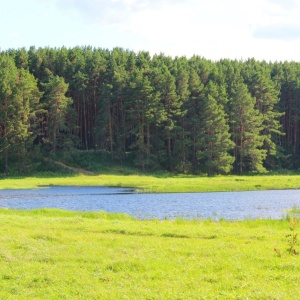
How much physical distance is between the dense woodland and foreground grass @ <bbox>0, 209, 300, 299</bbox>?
62.2 metres

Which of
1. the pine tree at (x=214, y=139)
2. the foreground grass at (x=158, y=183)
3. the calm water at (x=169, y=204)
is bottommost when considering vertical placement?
the calm water at (x=169, y=204)

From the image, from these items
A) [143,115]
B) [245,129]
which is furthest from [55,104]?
[245,129]

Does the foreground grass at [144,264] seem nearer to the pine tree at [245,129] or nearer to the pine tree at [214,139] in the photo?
the pine tree at [214,139]

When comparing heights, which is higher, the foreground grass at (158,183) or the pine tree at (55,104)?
the pine tree at (55,104)

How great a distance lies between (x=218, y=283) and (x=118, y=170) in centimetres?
7223

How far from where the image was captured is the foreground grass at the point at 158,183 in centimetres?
6038

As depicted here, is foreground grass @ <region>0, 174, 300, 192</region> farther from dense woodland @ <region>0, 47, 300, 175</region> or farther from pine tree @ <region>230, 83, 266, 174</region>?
pine tree @ <region>230, 83, 266, 174</region>

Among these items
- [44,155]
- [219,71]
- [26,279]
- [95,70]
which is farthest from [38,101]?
[26,279]

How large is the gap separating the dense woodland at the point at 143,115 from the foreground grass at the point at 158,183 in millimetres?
8701

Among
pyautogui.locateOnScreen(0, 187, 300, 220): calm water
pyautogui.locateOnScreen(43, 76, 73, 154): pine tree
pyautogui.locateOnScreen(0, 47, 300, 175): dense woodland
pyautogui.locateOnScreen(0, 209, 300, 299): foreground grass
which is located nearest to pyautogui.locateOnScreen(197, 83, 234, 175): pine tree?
pyautogui.locateOnScreen(0, 47, 300, 175): dense woodland

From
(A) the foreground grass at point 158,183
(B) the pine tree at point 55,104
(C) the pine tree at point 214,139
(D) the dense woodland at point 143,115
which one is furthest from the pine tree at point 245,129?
(B) the pine tree at point 55,104

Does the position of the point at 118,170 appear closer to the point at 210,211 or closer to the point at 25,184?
the point at 25,184

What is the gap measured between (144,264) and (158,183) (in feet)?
171

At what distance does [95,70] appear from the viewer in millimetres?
97312
